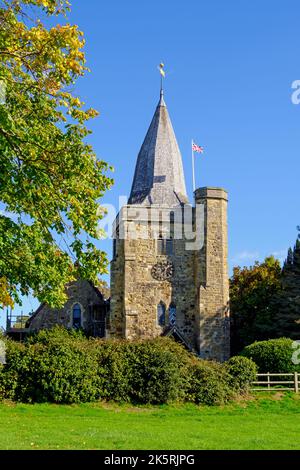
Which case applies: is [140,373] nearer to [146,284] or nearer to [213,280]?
[213,280]

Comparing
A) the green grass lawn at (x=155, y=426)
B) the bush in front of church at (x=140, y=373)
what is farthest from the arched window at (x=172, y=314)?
the bush in front of church at (x=140, y=373)

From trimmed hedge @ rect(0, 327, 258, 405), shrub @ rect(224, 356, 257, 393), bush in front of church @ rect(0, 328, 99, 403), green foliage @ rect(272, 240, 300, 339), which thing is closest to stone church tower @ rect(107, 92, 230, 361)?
green foliage @ rect(272, 240, 300, 339)

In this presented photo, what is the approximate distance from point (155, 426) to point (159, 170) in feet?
107

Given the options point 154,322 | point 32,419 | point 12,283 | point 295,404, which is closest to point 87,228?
point 12,283

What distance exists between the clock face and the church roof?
5.05m

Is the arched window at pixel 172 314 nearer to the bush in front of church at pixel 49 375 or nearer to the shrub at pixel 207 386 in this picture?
the shrub at pixel 207 386

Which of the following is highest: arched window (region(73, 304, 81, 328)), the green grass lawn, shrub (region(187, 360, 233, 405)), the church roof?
→ the church roof

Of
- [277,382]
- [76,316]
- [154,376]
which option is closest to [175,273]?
[76,316]

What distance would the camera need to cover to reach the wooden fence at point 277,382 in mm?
30609

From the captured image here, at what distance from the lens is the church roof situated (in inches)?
1967

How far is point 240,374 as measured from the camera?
2948 cm

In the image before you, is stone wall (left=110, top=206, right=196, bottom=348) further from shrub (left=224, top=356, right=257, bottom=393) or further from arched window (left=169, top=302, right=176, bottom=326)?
shrub (left=224, top=356, right=257, bottom=393)

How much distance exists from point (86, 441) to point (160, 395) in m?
12.2

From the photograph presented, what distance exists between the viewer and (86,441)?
15039 millimetres
